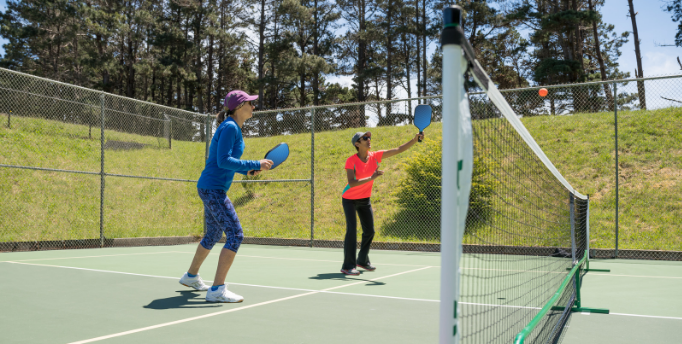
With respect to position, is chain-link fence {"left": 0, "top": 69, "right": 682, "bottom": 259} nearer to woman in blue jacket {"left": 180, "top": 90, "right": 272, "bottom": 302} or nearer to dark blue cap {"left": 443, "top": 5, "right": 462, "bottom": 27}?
woman in blue jacket {"left": 180, "top": 90, "right": 272, "bottom": 302}

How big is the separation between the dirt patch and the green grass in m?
0.09

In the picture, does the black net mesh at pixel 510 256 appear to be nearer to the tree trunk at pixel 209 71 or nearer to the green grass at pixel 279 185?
the green grass at pixel 279 185

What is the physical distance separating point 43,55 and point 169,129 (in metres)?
24.3

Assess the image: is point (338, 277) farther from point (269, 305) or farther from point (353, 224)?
point (269, 305)

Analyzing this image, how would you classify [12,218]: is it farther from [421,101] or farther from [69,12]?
[69,12]

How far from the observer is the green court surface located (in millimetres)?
3453

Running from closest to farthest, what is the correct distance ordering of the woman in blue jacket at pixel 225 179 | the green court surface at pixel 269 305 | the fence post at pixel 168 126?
1. the green court surface at pixel 269 305
2. the woman in blue jacket at pixel 225 179
3. the fence post at pixel 168 126

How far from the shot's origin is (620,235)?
10.6 metres

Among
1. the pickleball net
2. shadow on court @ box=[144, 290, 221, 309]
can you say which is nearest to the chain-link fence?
the pickleball net

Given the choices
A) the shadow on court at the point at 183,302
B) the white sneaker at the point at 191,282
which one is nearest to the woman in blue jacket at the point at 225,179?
the shadow on court at the point at 183,302

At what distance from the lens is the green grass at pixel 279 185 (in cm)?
1173

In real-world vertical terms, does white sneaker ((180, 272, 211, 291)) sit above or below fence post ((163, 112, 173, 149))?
below

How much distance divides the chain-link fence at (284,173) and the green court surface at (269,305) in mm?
3997

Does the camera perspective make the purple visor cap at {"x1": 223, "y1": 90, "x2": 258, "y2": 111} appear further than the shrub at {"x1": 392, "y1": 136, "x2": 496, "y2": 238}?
No
